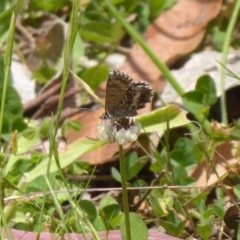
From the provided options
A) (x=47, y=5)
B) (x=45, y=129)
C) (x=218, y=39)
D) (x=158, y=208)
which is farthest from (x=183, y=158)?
(x=47, y=5)

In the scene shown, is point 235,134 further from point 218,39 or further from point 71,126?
point 218,39

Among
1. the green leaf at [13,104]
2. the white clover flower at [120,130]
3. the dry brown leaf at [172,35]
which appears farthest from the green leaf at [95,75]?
the white clover flower at [120,130]

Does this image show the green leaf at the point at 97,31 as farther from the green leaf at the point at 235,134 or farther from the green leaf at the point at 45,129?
the green leaf at the point at 235,134

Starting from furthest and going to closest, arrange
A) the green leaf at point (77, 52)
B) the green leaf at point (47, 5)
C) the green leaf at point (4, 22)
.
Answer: the green leaf at point (47, 5), the green leaf at point (77, 52), the green leaf at point (4, 22)

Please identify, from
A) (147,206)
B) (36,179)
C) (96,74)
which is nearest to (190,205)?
(147,206)

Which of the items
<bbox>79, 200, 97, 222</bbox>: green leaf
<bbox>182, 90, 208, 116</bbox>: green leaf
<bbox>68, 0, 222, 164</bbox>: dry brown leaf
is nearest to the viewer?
<bbox>79, 200, 97, 222</bbox>: green leaf

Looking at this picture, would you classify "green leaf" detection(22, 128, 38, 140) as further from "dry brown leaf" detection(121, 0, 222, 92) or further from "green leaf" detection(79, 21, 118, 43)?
"green leaf" detection(79, 21, 118, 43)

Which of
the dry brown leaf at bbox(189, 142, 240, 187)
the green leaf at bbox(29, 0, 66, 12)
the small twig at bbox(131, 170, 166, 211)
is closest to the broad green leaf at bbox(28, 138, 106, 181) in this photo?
the small twig at bbox(131, 170, 166, 211)
